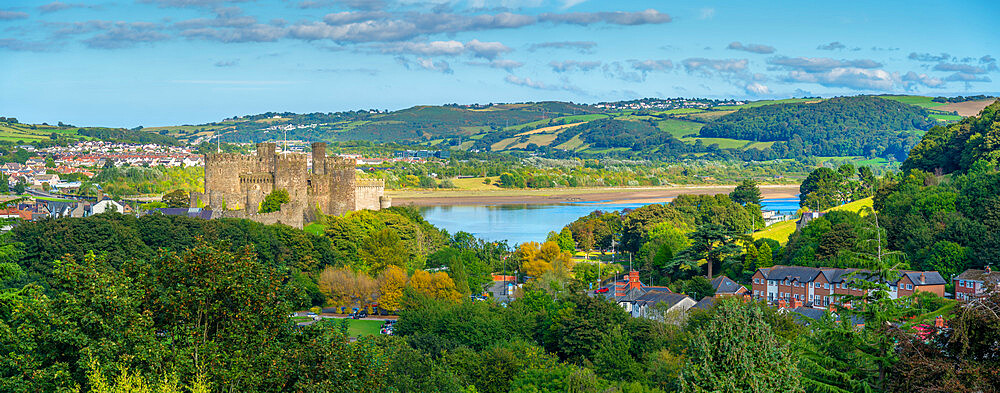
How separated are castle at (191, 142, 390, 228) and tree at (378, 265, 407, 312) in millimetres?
8595

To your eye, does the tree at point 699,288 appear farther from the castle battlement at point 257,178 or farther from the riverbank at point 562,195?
the riverbank at point 562,195

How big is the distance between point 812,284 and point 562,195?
68040 mm

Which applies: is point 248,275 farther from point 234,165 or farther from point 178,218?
point 234,165

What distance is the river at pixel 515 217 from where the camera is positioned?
186ft

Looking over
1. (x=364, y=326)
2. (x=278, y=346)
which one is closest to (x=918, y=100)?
(x=364, y=326)

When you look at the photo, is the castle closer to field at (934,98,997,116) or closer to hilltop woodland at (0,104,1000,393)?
hilltop woodland at (0,104,1000,393)

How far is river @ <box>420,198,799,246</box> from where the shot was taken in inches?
2235

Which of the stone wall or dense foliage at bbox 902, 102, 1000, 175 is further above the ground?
dense foliage at bbox 902, 102, 1000, 175

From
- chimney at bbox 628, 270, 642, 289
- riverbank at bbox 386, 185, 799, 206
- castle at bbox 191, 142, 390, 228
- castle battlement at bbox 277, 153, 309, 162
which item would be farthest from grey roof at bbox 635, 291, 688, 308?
riverbank at bbox 386, 185, 799, 206

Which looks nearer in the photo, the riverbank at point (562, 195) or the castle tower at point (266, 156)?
the castle tower at point (266, 156)

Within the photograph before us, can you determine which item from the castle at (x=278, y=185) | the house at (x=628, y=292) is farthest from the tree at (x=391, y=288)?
the castle at (x=278, y=185)

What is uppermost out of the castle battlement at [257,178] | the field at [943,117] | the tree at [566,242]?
the field at [943,117]

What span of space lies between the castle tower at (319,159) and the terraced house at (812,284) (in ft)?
62.4

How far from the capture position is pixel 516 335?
965 inches
